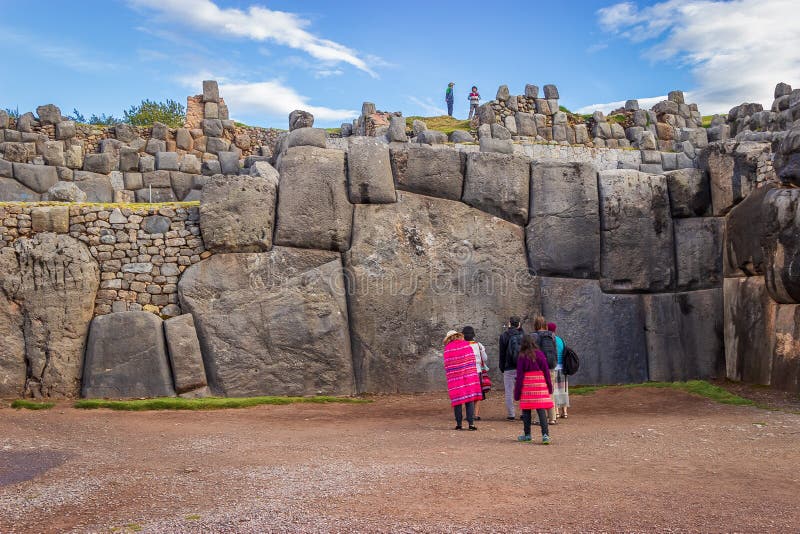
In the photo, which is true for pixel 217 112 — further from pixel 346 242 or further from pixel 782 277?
pixel 782 277

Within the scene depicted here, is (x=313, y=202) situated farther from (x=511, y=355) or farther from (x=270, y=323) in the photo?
(x=511, y=355)

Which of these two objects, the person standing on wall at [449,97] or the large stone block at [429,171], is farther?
the person standing on wall at [449,97]

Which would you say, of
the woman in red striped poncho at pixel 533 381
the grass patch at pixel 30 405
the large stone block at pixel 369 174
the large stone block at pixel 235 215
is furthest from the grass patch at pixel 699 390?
the grass patch at pixel 30 405

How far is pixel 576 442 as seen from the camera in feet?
35.6

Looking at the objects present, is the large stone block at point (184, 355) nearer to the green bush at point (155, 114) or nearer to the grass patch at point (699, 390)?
the grass patch at point (699, 390)

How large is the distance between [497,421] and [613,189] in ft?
23.5

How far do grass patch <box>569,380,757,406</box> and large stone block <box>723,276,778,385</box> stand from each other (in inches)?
33.3

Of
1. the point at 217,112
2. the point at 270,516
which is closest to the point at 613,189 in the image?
the point at 270,516

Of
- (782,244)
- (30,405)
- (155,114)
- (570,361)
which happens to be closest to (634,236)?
(782,244)

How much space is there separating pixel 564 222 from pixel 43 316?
11058 millimetres

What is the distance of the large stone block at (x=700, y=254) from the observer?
59.0ft

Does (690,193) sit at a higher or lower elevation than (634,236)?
higher

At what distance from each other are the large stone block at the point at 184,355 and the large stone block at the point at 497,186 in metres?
6.62

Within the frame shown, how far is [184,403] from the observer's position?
47.5ft
